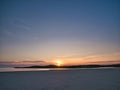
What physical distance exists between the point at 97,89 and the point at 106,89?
611 mm

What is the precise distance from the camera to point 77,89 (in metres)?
15.6

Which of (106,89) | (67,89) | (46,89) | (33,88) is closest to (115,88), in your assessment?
(106,89)

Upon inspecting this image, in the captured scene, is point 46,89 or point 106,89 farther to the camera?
point 46,89

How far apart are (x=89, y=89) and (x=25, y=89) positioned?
460 centimetres

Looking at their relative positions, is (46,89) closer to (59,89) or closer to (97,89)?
(59,89)

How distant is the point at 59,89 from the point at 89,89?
219 cm

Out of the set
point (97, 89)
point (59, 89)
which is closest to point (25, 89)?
point (59, 89)

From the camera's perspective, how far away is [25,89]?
15.9m

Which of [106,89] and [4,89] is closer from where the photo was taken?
[106,89]

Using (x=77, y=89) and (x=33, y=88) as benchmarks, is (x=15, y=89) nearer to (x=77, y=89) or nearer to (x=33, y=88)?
(x=33, y=88)

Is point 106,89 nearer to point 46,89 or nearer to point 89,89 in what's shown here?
point 89,89

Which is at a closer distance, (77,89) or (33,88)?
(77,89)

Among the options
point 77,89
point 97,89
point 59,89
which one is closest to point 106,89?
point 97,89

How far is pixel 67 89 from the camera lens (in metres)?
16.2
